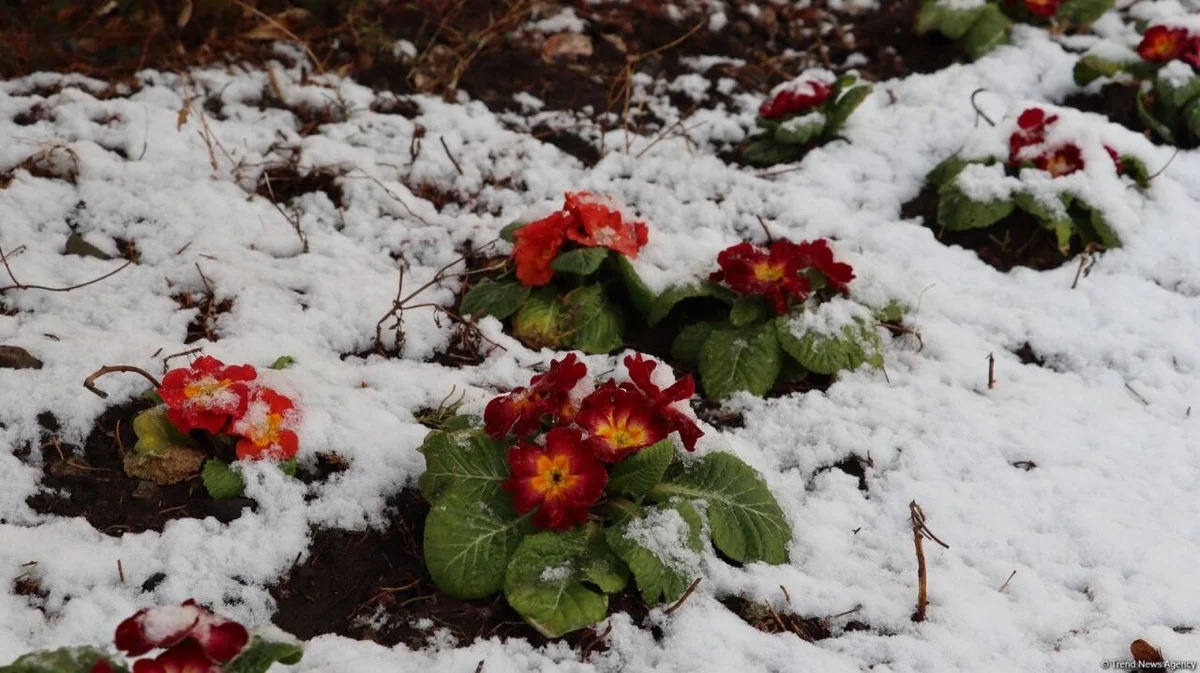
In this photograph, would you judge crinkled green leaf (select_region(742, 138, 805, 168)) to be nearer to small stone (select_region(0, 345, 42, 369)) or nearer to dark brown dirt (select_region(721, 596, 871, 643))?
dark brown dirt (select_region(721, 596, 871, 643))

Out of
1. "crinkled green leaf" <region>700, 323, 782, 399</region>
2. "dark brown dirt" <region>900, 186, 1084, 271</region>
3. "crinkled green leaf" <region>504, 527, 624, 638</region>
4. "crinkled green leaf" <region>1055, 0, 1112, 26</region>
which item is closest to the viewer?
"crinkled green leaf" <region>504, 527, 624, 638</region>

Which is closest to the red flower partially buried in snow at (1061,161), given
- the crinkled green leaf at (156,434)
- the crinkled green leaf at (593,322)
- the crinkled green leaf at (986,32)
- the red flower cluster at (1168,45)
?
the red flower cluster at (1168,45)

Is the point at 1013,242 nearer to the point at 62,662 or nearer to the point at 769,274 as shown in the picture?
the point at 769,274

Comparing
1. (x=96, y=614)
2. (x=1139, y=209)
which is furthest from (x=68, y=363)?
(x=1139, y=209)

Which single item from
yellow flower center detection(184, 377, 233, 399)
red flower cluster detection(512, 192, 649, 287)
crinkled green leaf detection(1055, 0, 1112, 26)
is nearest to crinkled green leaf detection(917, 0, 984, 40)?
crinkled green leaf detection(1055, 0, 1112, 26)

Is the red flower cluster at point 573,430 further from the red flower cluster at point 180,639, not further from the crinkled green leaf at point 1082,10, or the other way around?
the crinkled green leaf at point 1082,10
